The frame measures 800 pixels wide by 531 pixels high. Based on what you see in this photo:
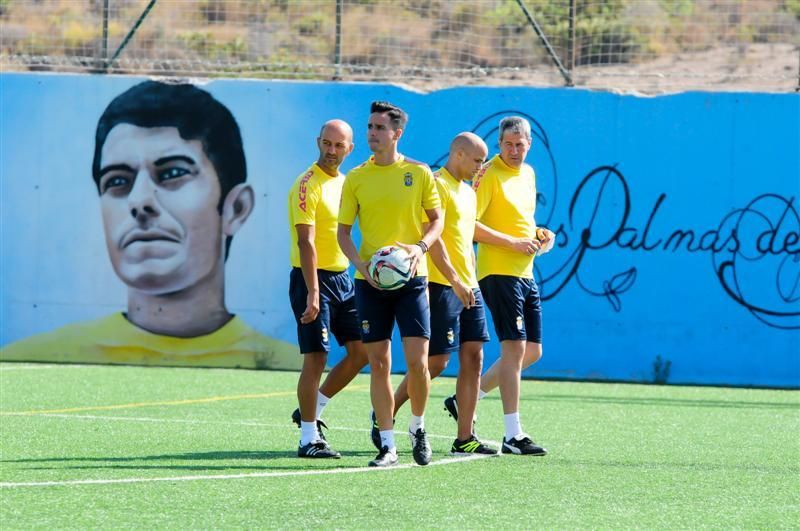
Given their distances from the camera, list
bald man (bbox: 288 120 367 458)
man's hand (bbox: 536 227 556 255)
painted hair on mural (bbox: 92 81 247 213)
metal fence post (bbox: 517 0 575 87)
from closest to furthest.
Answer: bald man (bbox: 288 120 367 458), man's hand (bbox: 536 227 556 255), metal fence post (bbox: 517 0 575 87), painted hair on mural (bbox: 92 81 247 213)

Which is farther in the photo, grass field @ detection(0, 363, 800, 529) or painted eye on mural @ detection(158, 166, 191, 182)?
painted eye on mural @ detection(158, 166, 191, 182)

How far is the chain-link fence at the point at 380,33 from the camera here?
1658 cm

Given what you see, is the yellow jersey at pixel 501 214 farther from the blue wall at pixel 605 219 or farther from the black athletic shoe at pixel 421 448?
the blue wall at pixel 605 219

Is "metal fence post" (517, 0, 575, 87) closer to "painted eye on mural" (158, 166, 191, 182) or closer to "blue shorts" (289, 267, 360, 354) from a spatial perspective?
"painted eye on mural" (158, 166, 191, 182)

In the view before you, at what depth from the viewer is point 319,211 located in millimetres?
9188

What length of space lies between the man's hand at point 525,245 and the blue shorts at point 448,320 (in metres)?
0.41

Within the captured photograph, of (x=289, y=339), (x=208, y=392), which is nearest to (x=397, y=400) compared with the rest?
(x=208, y=392)

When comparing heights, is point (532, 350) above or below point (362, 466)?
above

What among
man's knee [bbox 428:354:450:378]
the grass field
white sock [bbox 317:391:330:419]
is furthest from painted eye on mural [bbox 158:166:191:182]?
man's knee [bbox 428:354:450:378]

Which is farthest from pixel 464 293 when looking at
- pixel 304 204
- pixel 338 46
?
pixel 338 46

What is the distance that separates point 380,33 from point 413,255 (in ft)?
32.2

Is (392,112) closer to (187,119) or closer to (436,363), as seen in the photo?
(436,363)

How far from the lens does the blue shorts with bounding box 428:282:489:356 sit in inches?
354

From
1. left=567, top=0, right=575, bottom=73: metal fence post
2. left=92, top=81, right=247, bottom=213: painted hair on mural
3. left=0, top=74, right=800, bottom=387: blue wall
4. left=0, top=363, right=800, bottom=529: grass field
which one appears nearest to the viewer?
left=0, top=363, right=800, bottom=529: grass field
